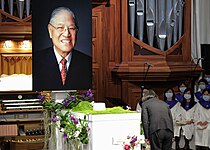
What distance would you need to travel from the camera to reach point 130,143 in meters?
7.18

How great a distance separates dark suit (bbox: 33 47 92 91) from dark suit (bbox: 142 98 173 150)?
3.55 feet

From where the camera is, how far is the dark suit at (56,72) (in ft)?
29.0

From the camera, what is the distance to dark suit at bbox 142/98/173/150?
369 inches

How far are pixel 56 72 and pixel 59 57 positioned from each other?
0.81ft

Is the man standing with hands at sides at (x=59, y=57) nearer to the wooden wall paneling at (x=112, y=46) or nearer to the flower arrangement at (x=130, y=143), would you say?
the flower arrangement at (x=130, y=143)

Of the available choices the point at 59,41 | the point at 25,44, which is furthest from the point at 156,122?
the point at 25,44

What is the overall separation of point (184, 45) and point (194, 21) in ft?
3.86

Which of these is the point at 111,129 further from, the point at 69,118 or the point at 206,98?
the point at 206,98

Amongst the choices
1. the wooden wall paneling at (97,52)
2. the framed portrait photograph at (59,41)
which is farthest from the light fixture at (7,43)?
the framed portrait photograph at (59,41)

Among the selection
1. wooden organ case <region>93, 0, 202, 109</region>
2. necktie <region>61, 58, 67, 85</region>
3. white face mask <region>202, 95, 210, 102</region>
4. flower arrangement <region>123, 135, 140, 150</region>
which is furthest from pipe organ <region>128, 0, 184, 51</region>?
flower arrangement <region>123, 135, 140, 150</region>

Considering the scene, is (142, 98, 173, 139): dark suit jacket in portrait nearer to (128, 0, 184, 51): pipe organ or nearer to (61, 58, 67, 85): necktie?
(61, 58, 67, 85): necktie

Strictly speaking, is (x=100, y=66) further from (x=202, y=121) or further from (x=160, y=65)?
(x=202, y=121)

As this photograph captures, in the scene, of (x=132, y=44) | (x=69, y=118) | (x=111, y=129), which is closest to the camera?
(x=111, y=129)

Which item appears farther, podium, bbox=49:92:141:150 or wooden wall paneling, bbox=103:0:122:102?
wooden wall paneling, bbox=103:0:122:102
